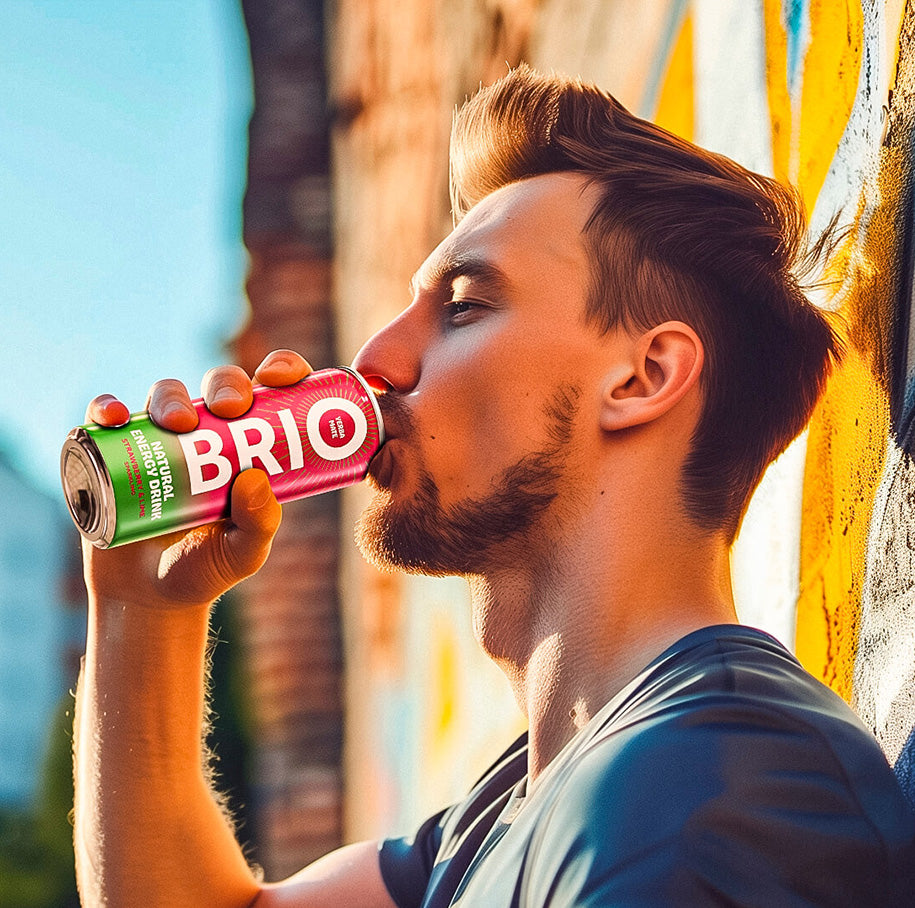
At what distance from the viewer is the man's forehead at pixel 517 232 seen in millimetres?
1217

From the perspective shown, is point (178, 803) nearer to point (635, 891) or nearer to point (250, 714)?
point (635, 891)

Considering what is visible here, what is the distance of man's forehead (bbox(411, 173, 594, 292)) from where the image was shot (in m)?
1.22

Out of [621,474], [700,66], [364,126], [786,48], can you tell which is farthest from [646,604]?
[364,126]

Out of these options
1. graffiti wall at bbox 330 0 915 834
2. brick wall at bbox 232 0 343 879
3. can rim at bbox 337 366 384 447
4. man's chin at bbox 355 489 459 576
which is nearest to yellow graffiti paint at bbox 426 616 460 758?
graffiti wall at bbox 330 0 915 834

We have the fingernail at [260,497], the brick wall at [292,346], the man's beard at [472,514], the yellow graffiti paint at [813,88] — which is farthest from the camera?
the brick wall at [292,346]

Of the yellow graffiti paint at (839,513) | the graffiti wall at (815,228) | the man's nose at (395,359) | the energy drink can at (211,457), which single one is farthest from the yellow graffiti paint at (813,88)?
the energy drink can at (211,457)

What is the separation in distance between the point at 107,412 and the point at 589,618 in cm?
51

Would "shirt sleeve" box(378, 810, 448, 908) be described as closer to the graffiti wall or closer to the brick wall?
the graffiti wall

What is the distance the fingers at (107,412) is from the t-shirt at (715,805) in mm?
515

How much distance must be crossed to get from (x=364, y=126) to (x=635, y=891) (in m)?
3.38

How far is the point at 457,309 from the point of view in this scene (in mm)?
1230

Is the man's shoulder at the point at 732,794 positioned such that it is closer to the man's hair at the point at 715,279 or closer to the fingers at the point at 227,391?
the man's hair at the point at 715,279

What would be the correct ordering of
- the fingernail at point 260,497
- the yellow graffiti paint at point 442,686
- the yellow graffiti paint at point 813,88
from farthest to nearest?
1. the yellow graffiti paint at point 442,686
2. the yellow graffiti paint at point 813,88
3. the fingernail at point 260,497

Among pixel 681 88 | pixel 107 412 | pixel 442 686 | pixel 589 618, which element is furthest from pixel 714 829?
pixel 442 686
